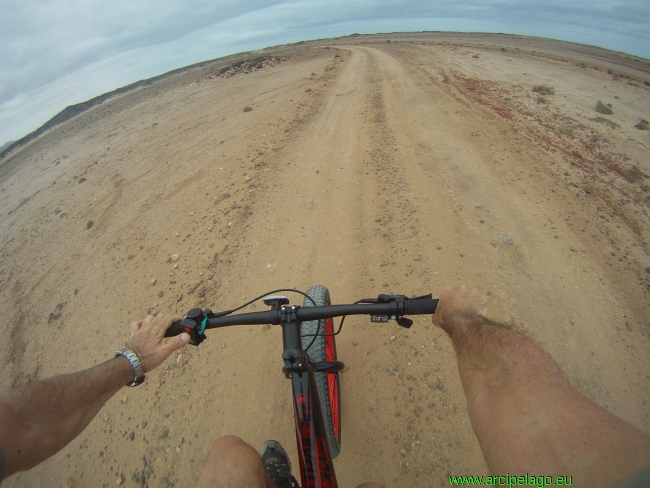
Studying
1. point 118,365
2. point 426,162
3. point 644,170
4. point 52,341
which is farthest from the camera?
point 426,162

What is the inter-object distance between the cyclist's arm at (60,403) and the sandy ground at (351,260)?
4.25ft

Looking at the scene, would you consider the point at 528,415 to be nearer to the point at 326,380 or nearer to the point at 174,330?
the point at 326,380

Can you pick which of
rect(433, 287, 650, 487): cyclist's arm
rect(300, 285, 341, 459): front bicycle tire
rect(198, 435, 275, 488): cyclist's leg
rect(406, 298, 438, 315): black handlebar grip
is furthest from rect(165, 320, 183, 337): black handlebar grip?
rect(433, 287, 650, 487): cyclist's arm

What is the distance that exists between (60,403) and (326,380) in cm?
159

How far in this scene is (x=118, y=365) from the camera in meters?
1.81

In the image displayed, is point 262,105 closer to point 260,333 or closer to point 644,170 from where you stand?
point 260,333

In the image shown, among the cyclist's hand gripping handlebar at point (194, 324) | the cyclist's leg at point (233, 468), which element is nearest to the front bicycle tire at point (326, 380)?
the cyclist's leg at point (233, 468)

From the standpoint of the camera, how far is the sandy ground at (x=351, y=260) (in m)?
2.73

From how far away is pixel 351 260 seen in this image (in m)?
4.06

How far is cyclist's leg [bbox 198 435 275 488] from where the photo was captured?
1.64 meters

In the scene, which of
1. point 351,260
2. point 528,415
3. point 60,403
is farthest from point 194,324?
point 351,260

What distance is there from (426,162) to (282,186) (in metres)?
2.81

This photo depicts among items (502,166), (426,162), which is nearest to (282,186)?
(426,162)

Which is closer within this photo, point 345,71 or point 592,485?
point 592,485
